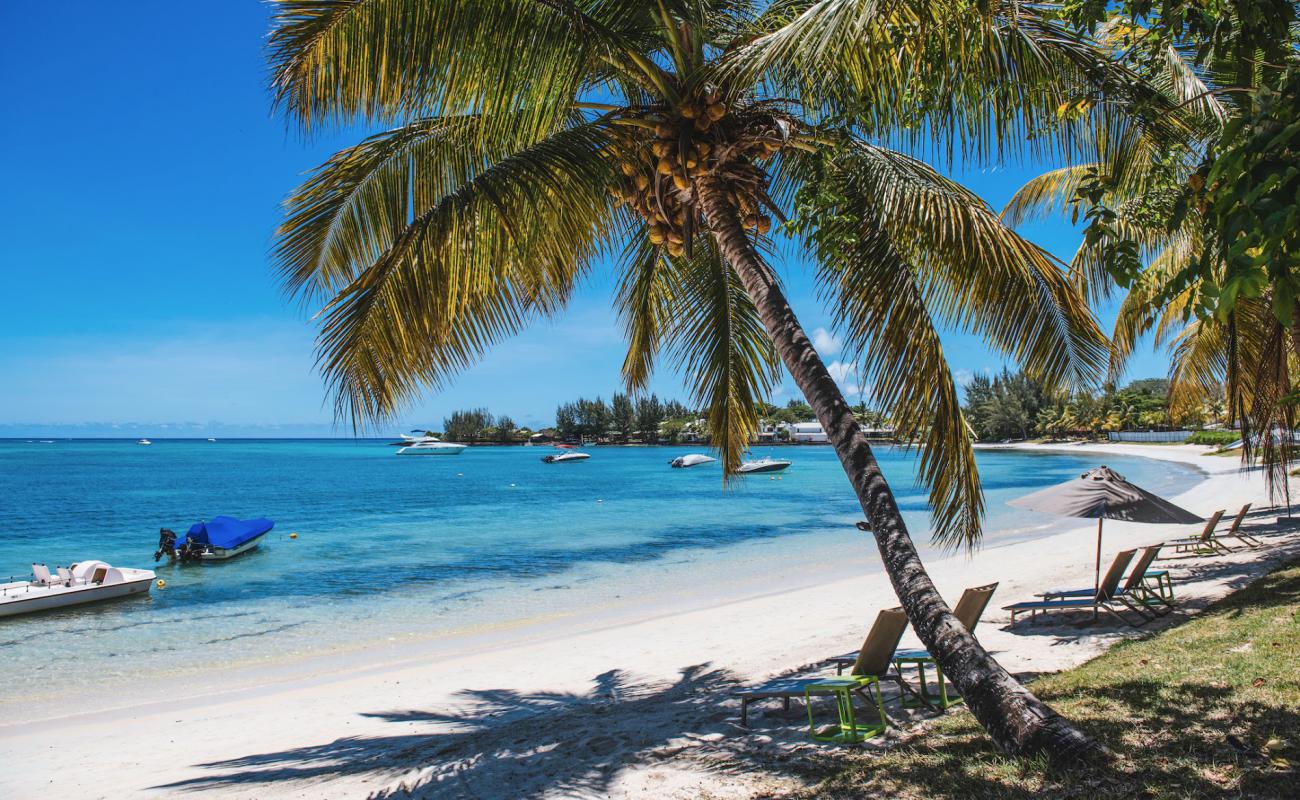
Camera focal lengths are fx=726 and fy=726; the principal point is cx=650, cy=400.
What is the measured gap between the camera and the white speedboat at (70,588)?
13289 mm

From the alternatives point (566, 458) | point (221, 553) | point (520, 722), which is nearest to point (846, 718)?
point (520, 722)

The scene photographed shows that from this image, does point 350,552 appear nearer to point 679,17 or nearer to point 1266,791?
point 679,17

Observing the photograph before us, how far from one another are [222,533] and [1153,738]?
23271 millimetres

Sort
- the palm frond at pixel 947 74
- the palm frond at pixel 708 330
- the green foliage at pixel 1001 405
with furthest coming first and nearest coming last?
the green foliage at pixel 1001 405, the palm frond at pixel 708 330, the palm frond at pixel 947 74

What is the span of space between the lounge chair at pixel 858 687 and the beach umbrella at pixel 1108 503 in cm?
317

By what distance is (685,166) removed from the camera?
464 cm

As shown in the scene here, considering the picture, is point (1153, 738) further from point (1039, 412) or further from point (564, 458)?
point (1039, 412)

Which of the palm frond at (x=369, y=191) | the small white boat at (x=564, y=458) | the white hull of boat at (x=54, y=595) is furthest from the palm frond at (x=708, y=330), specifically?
the small white boat at (x=564, y=458)

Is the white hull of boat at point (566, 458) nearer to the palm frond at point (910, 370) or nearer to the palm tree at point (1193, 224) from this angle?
the palm tree at point (1193, 224)

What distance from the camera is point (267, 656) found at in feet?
37.4

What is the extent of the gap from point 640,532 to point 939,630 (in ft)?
76.1

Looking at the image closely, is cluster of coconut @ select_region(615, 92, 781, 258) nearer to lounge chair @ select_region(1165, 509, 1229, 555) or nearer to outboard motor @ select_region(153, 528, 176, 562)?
lounge chair @ select_region(1165, 509, 1229, 555)

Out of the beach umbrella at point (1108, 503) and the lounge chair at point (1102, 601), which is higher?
the beach umbrella at point (1108, 503)

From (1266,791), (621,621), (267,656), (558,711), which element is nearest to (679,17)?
(1266,791)
